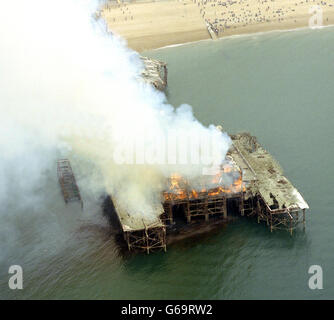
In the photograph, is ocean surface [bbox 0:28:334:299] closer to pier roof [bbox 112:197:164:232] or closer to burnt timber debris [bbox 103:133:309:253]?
burnt timber debris [bbox 103:133:309:253]

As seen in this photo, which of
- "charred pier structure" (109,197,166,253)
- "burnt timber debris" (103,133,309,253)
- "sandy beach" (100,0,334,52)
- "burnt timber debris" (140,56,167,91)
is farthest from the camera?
"sandy beach" (100,0,334,52)

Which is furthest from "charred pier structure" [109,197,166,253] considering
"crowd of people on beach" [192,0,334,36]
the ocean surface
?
"crowd of people on beach" [192,0,334,36]

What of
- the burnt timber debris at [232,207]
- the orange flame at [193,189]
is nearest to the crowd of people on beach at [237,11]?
the burnt timber debris at [232,207]

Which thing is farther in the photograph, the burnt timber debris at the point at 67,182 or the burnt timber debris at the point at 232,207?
the burnt timber debris at the point at 67,182

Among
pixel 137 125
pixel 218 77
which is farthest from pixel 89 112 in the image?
pixel 218 77

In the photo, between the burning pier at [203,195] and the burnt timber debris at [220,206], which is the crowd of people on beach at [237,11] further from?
the burning pier at [203,195]

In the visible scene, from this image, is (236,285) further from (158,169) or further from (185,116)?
(185,116)

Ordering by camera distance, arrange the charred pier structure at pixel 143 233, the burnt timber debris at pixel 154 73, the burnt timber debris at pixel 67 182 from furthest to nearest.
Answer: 1. the burnt timber debris at pixel 154 73
2. the burnt timber debris at pixel 67 182
3. the charred pier structure at pixel 143 233
